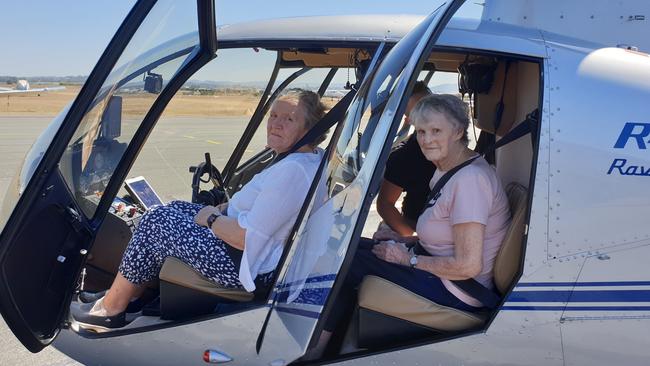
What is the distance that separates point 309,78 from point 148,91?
145 centimetres

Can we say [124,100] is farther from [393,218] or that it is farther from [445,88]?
[445,88]

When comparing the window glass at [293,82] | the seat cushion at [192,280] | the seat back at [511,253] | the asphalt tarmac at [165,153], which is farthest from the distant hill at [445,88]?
the seat cushion at [192,280]

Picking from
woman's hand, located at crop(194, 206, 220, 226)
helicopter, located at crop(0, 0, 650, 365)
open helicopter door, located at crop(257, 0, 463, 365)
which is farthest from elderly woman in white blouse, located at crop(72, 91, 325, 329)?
open helicopter door, located at crop(257, 0, 463, 365)

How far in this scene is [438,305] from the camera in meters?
2.31

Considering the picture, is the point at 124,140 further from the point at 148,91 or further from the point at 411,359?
the point at 411,359

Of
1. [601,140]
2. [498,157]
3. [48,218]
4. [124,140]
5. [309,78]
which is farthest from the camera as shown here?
[309,78]

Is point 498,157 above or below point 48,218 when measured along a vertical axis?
above

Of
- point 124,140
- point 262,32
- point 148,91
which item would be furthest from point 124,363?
point 262,32

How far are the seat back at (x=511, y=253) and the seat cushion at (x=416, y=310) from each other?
171 mm

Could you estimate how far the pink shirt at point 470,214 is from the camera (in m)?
2.27

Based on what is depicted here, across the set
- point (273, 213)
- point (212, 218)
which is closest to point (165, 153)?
point (212, 218)

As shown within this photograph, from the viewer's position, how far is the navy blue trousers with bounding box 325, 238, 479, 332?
2365 mm

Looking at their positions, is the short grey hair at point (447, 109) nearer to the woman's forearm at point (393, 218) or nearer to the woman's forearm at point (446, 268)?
the woman's forearm at point (446, 268)

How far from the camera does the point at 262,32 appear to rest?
9.17 feet
